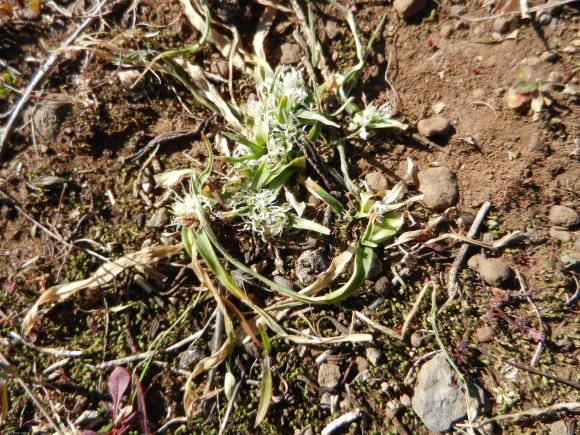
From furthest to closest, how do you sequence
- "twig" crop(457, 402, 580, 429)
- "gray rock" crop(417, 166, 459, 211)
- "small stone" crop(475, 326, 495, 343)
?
"gray rock" crop(417, 166, 459, 211), "small stone" crop(475, 326, 495, 343), "twig" crop(457, 402, 580, 429)

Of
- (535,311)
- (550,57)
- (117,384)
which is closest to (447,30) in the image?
(550,57)

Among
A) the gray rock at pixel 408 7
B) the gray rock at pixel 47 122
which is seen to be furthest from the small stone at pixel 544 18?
the gray rock at pixel 47 122

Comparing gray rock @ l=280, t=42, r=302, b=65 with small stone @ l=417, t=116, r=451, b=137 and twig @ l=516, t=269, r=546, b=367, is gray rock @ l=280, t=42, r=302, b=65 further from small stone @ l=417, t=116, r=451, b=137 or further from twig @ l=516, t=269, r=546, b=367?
twig @ l=516, t=269, r=546, b=367

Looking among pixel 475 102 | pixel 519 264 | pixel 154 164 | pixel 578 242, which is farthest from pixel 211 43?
pixel 578 242

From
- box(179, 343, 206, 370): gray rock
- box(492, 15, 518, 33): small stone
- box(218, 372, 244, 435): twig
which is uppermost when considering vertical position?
box(492, 15, 518, 33): small stone

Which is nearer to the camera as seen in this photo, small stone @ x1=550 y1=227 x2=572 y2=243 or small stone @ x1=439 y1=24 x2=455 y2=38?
small stone @ x1=550 y1=227 x2=572 y2=243

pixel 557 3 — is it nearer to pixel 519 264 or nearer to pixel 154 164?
pixel 519 264

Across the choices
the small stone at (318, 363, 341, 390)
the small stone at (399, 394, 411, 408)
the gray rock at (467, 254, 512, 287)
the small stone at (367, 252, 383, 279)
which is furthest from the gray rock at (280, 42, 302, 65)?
the small stone at (399, 394, 411, 408)
